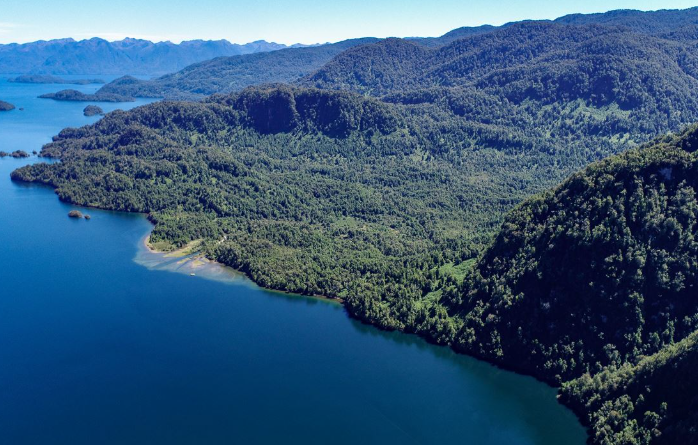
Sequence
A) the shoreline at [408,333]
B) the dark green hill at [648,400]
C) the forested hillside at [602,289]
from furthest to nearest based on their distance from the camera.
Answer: the forested hillside at [602,289]
the shoreline at [408,333]
the dark green hill at [648,400]

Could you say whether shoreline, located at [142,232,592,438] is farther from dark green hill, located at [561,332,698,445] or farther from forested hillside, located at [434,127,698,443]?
dark green hill, located at [561,332,698,445]

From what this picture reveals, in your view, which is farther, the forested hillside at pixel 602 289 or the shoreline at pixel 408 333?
the forested hillside at pixel 602 289

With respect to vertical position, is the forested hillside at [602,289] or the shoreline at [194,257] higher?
the forested hillside at [602,289]

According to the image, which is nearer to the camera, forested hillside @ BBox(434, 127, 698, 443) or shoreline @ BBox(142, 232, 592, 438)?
shoreline @ BBox(142, 232, 592, 438)

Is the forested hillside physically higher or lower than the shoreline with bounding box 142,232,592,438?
higher

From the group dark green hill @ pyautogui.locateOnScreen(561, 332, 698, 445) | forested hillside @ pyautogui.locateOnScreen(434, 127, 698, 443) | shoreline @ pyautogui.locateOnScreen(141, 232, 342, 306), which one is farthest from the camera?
shoreline @ pyautogui.locateOnScreen(141, 232, 342, 306)

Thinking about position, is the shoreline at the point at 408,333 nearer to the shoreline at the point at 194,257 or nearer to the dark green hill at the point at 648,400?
the shoreline at the point at 194,257

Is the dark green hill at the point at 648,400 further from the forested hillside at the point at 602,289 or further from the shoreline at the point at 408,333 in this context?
the shoreline at the point at 408,333

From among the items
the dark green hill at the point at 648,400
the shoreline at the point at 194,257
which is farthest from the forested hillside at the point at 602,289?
the shoreline at the point at 194,257

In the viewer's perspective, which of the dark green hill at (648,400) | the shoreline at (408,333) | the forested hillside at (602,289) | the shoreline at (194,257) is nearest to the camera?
the dark green hill at (648,400)

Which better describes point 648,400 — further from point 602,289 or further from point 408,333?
point 408,333

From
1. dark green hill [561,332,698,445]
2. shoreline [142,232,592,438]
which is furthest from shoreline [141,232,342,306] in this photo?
dark green hill [561,332,698,445]

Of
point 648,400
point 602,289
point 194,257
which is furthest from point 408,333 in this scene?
point 194,257
